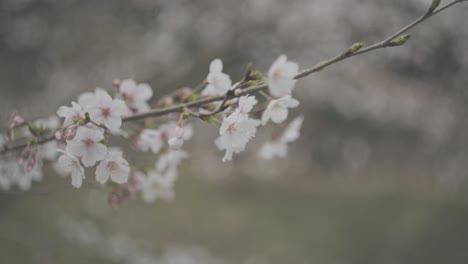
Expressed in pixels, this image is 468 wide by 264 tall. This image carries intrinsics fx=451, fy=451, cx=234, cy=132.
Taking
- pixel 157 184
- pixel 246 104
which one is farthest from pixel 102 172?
pixel 157 184

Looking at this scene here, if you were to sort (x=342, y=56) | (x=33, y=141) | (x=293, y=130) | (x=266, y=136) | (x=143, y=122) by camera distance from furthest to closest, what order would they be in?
1. (x=266, y=136)
2. (x=293, y=130)
3. (x=143, y=122)
4. (x=33, y=141)
5. (x=342, y=56)

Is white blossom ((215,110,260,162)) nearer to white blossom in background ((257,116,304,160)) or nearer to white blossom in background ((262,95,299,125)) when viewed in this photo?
white blossom in background ((262,95,299,125))

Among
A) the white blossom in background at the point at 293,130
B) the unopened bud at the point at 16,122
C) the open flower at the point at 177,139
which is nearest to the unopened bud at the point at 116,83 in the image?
the unopened bud at the point at 16,122

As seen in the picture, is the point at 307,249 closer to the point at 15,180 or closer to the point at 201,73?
the point at 201,73

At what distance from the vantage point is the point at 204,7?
4.48 metres

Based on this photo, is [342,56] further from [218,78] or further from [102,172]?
[102,172]

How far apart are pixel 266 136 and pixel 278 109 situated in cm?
100

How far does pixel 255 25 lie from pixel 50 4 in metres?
1.90

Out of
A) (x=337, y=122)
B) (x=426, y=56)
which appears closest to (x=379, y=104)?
(x=337, y=122)

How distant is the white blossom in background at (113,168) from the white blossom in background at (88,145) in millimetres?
69

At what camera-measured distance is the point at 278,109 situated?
A: 1109 mm

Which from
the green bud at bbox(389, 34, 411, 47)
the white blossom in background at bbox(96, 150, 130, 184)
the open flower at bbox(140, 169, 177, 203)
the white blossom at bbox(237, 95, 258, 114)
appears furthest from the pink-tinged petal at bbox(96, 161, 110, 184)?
the green bud at bbox(389, 34, 411, 47)

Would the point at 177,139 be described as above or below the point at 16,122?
below

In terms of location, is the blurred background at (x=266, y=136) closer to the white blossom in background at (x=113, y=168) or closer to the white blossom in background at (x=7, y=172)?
the white blossom in background at (x=7, y=172)
